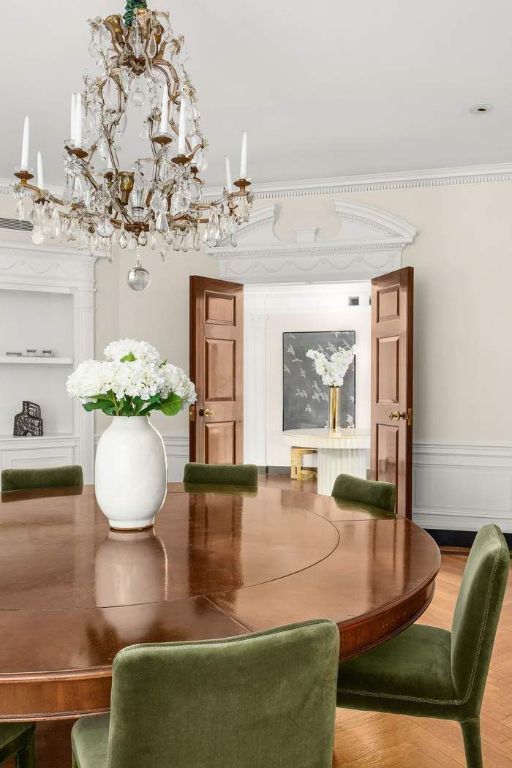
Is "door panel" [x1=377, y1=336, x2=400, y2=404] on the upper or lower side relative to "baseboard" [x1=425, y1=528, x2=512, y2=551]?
upper

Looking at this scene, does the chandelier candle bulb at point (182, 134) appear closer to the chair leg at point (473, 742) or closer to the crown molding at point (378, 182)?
the chair leg at point (473, 742)

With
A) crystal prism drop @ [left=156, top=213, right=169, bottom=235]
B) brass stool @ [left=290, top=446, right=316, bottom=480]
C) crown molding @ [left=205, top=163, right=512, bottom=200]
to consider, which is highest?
crown molding @ [left=205, top=163, right=512, bottom=200]

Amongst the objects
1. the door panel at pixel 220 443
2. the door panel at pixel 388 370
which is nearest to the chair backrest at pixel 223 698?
the door panel at pixel 388 370

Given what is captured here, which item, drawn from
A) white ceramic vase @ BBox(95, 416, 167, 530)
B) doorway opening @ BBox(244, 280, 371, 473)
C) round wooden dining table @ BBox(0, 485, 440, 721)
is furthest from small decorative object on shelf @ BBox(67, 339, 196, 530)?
doorway opening @ BBox(244, 280, 371, 473)

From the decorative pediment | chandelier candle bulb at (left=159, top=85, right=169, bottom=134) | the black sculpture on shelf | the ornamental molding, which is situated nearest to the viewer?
chandelier candle bulb at (left=159, top=85, right=169, bottom=134)

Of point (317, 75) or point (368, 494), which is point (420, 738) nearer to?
point (368, 494)

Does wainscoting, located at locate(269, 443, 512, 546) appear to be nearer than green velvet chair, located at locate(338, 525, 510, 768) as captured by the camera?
No

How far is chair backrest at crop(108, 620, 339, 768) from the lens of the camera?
43.2 inches

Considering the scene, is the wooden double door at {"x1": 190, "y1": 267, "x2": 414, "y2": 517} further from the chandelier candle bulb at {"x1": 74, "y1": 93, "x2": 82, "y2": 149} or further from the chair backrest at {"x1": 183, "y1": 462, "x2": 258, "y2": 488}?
the chandelier candle bulb at {"x1": 74, "y1": 93, "x2": 82, "y2": 149}

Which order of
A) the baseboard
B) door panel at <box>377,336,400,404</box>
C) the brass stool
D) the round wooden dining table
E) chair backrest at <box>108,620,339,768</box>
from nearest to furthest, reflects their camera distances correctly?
1. chair backrest at <box>108,620,339,768</box>
2. the round wooden dining table
3. door panel at <box>377,336,400,404</box>
4. the baseboard
5. the brass stool

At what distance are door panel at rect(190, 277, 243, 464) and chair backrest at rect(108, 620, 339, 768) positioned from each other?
418 centimetres

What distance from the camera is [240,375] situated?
5.85 metres

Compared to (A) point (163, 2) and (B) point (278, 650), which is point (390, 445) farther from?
(B) point (278, 650)

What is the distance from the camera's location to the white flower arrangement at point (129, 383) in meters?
2.12
